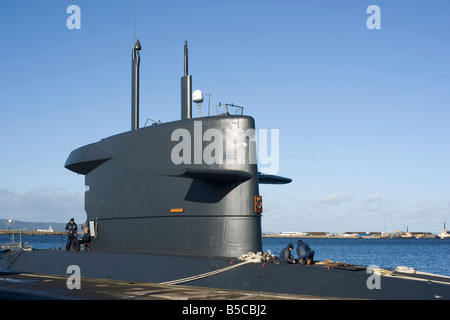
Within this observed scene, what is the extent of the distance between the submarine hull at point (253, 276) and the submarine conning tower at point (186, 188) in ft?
1.54

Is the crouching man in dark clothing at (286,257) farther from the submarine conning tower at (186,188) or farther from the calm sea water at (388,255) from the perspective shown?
the calm sea water at (388,255)

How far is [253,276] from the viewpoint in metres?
10.8

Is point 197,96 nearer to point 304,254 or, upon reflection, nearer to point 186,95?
point 186,95

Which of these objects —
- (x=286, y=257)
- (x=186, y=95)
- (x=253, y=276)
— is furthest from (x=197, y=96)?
(x=253, y=276)

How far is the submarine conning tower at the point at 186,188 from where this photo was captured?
12031 mm

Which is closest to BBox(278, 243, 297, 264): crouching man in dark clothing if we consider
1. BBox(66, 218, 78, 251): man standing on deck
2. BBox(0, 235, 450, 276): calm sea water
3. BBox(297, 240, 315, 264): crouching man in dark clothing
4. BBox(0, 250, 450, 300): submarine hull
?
BBox(297, 240, 315, 264): crouching man in dark clothing

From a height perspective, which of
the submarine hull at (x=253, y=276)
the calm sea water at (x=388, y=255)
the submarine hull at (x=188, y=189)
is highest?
the submarine hull at (x=188, y=189)

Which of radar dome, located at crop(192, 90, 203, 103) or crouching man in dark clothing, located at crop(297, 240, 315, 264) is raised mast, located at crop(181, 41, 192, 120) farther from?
crouching man in dark clothing, located at crop(297, 240, 315, 264)

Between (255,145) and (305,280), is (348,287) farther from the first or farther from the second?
(255,145)

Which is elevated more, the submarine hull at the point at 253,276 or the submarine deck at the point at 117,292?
the submarine hull at the point at 253,276

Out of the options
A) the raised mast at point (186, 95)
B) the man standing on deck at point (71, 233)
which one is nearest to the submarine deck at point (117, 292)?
the man standing on deck at point (71, 233)

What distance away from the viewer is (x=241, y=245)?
1198cm
